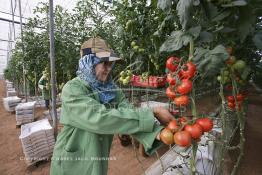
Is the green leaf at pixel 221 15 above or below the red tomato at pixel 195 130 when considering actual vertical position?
above

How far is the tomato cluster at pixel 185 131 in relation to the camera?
2.21 ft

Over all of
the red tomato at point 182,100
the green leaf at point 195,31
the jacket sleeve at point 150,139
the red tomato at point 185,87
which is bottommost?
the jacket sleeve at point 150,139

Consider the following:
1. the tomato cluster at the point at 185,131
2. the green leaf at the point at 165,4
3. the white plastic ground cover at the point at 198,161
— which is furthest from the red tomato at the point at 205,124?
the white plastic ground cover at the point at 198,161

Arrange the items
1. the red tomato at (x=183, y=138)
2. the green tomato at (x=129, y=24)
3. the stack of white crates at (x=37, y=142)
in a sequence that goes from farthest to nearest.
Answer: the stack of white crates at (x=37, y=142)
the green tomato at (x=129, y=24)
the red tomato at (x=183, y=138)

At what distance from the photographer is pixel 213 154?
1863mm

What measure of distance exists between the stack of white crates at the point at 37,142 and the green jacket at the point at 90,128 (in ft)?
6.12

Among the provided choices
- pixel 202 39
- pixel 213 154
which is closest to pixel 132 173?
pixel 213 154

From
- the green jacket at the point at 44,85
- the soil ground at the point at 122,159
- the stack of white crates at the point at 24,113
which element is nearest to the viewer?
the soil ground at the point at 122,159

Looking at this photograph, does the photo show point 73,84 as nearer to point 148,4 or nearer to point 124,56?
point 148,4

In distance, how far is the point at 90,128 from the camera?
902 mm

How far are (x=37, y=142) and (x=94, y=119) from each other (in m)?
2.37

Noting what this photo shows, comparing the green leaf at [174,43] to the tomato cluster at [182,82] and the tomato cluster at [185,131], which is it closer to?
the tomato cluster at [182,82]

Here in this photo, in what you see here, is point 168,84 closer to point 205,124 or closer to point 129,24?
point 205,124

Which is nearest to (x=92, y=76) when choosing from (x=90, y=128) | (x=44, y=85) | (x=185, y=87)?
(x=90, y=128)
